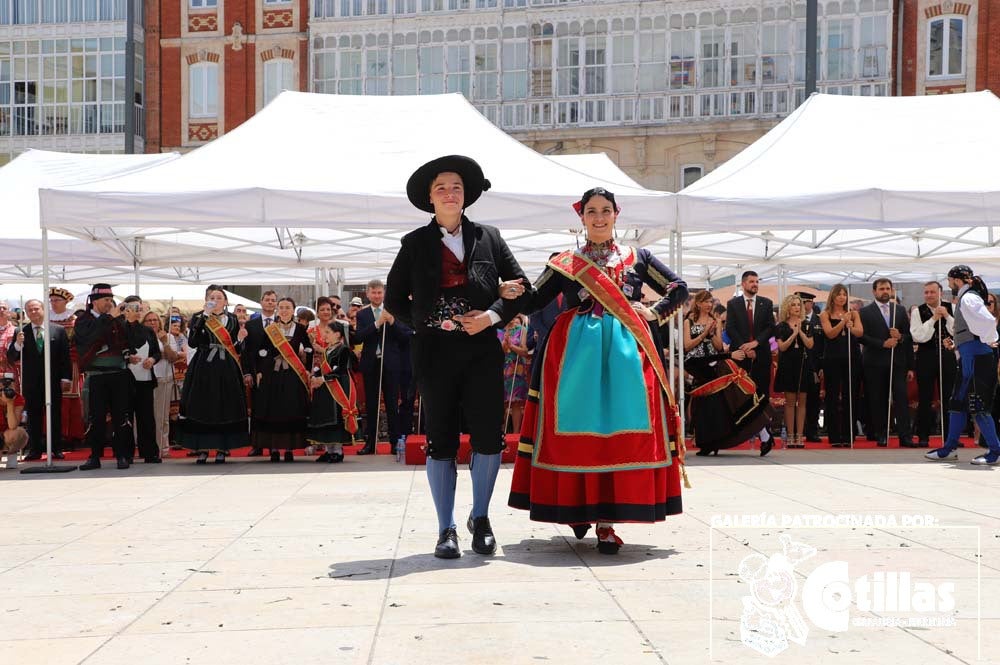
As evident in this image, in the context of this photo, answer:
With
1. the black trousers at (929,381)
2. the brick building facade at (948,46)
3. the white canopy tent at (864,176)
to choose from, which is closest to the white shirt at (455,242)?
the white canopy tent at (864,176)

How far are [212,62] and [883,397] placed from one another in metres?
27.4

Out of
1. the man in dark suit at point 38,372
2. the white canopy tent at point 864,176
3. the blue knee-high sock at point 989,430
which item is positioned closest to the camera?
the blue knee-high sock at point 989,430

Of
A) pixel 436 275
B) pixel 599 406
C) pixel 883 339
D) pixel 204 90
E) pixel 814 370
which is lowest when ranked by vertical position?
pixel 814 370

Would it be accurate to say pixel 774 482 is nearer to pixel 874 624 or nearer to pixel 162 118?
pixel 874 624

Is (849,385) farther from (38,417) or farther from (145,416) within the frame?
(38,417)

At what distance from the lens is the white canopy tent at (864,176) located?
35.8 feet

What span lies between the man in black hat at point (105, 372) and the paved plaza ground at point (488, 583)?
3.04m

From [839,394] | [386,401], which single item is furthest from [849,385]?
[386,401]

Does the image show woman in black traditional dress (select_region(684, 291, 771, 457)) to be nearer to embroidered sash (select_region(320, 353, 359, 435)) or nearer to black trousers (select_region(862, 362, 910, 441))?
black trousers (select_region(862, 362, 910, 441))

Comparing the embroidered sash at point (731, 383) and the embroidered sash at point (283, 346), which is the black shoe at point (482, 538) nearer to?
the embroidered sash at point (283, 346)

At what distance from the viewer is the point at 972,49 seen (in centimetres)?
3008

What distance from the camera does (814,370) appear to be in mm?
13047

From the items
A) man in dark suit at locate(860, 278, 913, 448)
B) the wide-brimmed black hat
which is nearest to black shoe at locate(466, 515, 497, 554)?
the wide-brimmed black hat

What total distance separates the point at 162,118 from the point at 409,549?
106 feet
